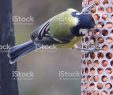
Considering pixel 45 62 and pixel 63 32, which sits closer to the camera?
pixel 63 32

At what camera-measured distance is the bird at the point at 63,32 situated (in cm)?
208

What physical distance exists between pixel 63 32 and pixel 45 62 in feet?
2.34

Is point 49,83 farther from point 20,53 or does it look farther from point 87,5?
point 87,5

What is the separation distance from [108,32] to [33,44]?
47 centimetres

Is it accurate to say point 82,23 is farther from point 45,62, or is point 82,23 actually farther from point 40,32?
point 45,62

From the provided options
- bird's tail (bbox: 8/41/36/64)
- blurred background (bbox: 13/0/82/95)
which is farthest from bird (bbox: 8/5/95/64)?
blurred background (bbox: 13/0/82/95)

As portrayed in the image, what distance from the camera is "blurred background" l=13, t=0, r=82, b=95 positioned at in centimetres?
274

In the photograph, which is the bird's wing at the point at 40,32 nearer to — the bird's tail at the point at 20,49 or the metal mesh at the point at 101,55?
the bird's tail at the point at 20,49

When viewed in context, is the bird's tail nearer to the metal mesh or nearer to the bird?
the bird

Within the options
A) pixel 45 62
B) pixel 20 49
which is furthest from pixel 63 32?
pixel 45 62

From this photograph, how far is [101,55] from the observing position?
2029mm

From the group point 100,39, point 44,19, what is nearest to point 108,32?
point 100,39

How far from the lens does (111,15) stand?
2.03m

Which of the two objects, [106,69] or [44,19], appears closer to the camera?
[106,69]
